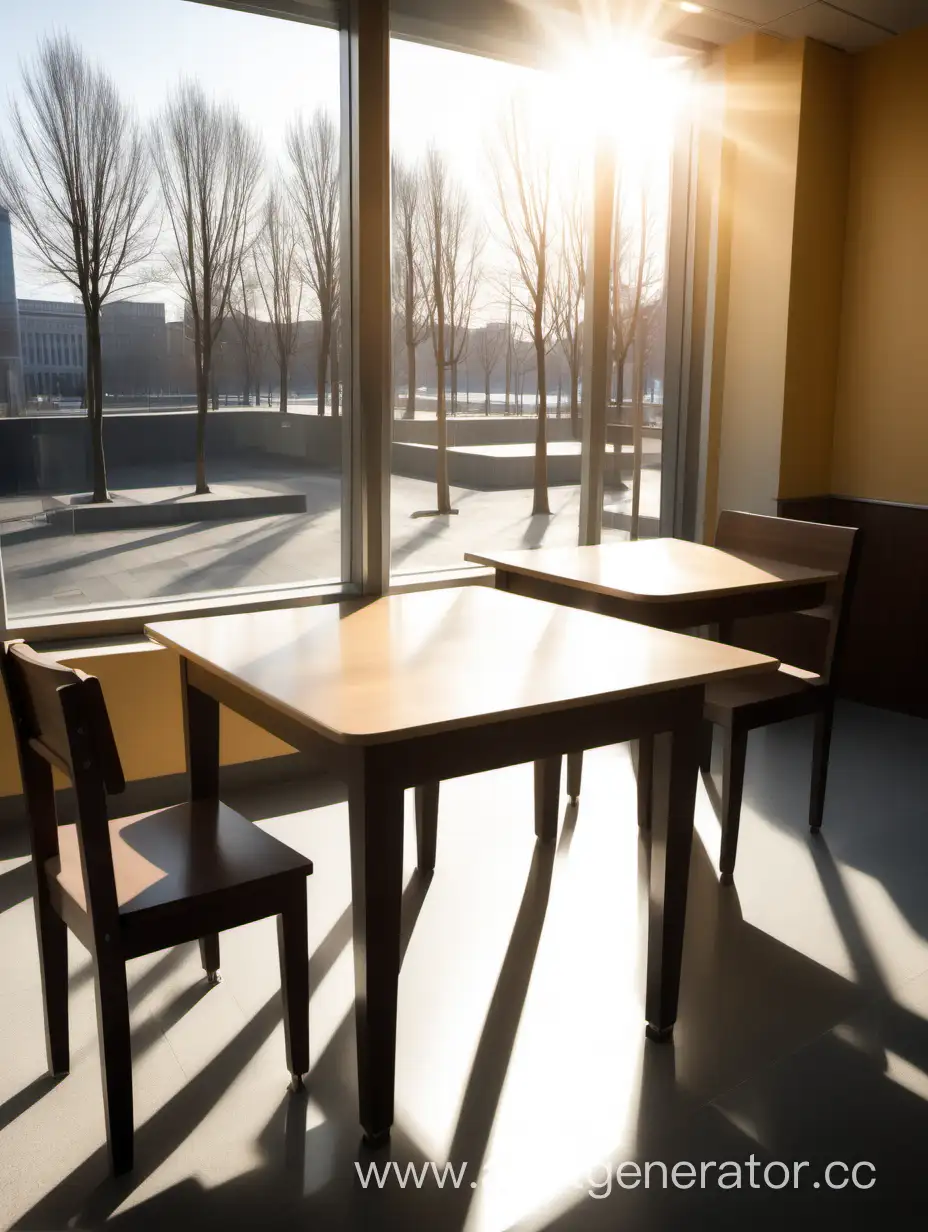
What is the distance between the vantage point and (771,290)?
4.18 m

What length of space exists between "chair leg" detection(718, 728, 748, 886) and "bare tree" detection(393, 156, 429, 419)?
171cm

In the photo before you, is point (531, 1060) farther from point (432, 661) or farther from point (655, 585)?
point (655, 585)

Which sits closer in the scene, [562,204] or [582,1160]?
[582,1160]

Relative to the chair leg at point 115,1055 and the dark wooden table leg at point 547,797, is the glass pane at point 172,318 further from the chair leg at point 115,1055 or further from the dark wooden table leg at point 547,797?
the chair leg at point 115,1055

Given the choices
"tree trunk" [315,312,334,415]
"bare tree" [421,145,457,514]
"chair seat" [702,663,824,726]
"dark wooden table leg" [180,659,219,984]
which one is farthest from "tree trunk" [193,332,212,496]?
"chair seat" [702,663,824,726]

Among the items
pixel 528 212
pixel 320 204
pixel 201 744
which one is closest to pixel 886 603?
pixel 528 212

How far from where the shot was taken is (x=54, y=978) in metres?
1.90

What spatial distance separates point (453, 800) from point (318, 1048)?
132cm

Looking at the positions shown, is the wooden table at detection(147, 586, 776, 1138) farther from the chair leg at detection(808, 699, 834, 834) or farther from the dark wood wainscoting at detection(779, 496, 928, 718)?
the dark wood wainscoting at detection(779, 496, 928, 718)

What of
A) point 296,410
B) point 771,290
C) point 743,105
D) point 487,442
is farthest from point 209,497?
point 743,105

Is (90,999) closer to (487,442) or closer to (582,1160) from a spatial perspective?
(582,1160)

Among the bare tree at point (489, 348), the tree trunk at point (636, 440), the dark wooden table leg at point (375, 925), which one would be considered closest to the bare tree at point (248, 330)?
the bare tree at point (489, 348)

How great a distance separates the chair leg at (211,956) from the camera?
2.26 meters

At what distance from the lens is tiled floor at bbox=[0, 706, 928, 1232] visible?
1663mm
